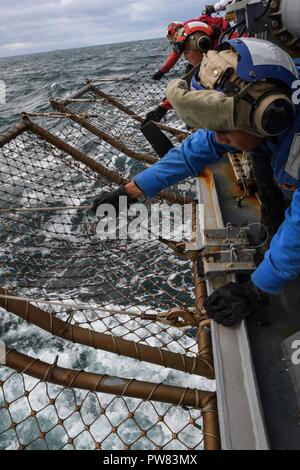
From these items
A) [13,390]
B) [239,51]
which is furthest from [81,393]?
[239,51]

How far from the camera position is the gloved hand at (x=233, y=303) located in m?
2.06

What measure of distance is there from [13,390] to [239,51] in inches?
169

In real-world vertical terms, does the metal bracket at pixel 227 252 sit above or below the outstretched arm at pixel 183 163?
below

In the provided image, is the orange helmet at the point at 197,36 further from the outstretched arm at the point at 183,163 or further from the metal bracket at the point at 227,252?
the metal bracket at the point at 227,252

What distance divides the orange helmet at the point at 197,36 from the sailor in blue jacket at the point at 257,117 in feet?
11.2

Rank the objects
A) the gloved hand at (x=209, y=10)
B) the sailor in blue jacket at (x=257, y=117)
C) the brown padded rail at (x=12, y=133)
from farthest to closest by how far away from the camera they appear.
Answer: the gloved hand at (x=209, y=10) → the brown padded rail at (x=12, y=133) → the sailor in blue jacket at (x=257, y=117)

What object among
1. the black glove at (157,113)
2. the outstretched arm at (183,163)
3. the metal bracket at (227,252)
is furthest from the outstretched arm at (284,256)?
the black glove at (157,113)

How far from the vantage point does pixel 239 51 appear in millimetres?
1603

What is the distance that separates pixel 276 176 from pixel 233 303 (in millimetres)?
722

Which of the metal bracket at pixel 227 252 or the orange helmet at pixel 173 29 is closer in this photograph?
the metal bracket at pixel 227 252

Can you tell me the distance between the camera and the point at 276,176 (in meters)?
1.99

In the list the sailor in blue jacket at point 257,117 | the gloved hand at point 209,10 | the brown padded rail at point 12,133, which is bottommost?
the brown padded rail at point 12,133

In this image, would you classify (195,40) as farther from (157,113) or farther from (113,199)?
(113,199)
